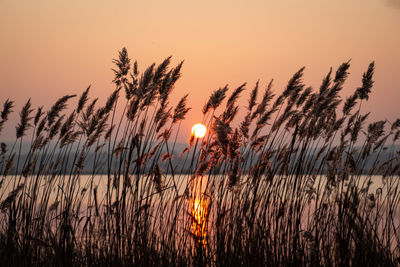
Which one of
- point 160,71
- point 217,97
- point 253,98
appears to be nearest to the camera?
point 160,71

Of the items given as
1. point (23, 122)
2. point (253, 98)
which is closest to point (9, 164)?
point (23, 122)

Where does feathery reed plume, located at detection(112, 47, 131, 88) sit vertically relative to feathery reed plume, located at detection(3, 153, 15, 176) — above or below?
above

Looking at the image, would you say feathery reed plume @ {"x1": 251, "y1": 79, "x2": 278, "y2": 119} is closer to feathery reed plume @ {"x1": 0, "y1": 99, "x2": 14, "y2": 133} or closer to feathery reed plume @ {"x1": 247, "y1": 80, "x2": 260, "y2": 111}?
feathery reed plume @ {"x1": 247, "y1": 80, "x2": 260, "y2": 111}

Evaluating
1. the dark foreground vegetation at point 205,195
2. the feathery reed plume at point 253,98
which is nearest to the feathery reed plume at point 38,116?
the dark foreground vegetation at point 205,195

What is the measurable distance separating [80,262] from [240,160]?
1710 millimetres

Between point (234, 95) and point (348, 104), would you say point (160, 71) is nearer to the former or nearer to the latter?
point (234, 95)

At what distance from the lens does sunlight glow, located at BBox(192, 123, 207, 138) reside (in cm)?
374

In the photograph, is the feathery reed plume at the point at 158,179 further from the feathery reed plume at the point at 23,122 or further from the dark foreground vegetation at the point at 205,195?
the feathery reed plume at the point at 23,122

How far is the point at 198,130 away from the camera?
Result: 3.76 metres

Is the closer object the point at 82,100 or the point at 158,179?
the point at 158,179

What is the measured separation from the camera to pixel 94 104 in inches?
178

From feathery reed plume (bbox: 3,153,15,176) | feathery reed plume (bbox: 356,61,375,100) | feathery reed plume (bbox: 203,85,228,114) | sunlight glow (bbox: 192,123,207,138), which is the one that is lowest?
feathery reed plume (bbox: 3,153,15,176)

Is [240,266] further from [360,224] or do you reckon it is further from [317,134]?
[317,134]

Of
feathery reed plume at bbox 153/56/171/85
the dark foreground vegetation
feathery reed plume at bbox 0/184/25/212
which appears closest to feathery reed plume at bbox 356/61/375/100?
the dark foreground vegetation
